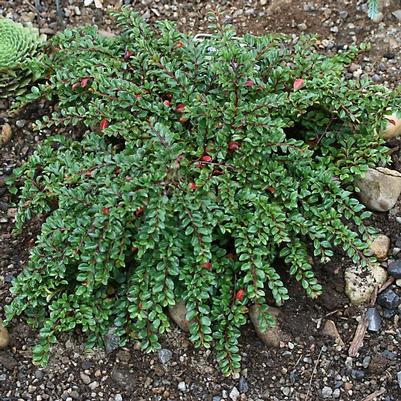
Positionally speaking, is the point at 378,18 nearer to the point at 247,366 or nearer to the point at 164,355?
the point at 247,366

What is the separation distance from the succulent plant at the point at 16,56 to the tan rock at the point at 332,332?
1.71 metres

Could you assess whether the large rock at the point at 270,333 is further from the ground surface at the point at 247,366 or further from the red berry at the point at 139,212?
the red berry at the point at 139,212

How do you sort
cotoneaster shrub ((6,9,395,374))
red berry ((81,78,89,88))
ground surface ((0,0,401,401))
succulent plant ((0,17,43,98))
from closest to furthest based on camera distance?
cotoneaster shrub ((6,9,395,374)) → ground surface ((0,0,401,401)) → red berry ((81,78,89,88)) → succulent plant ((0,17,43,98))

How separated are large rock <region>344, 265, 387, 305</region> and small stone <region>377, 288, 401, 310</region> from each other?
0.04 m

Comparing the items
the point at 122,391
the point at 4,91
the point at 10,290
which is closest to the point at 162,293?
the point at 122,391

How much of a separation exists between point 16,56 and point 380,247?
1.82m

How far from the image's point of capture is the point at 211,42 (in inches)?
122

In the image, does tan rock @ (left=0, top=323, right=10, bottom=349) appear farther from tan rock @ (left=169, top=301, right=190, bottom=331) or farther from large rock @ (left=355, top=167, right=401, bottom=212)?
large rock @ (left=355, top=167, right=401, bottom=212)

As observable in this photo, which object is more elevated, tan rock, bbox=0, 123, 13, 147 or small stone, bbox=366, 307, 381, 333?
tan rock, bbox=0, 123, 13, 147

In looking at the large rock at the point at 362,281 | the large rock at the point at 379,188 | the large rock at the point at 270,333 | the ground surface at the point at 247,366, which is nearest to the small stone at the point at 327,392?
the ground surface at the point at 247,366

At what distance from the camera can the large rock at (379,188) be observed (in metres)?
3.02

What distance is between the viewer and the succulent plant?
11.0 ft

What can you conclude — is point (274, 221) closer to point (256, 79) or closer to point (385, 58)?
point (256, 79)

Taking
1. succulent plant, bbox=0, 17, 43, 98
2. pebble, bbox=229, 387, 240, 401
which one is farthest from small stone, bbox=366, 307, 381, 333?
succulent plant, bbox=0, 17, 43, 98
